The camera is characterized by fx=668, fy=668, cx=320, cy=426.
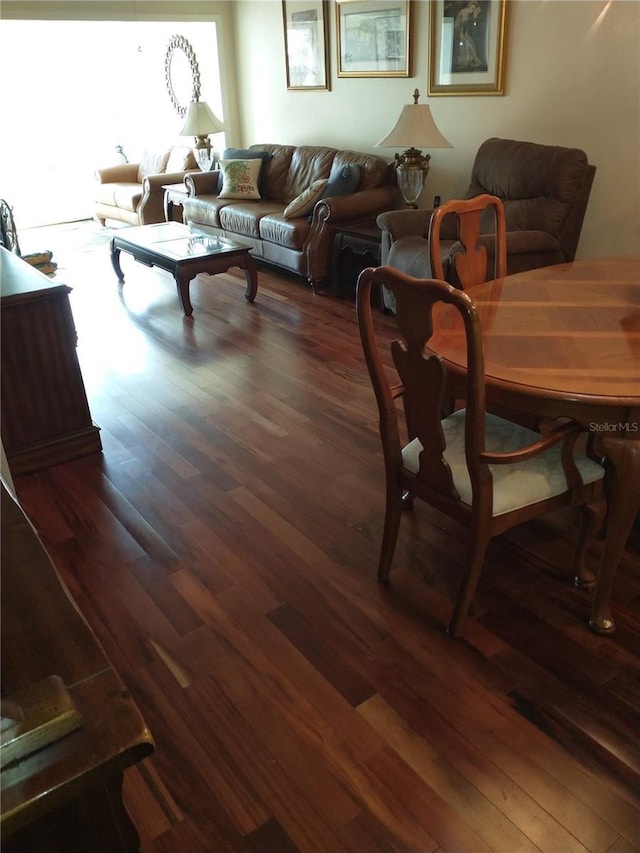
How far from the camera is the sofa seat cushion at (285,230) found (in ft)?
16.2

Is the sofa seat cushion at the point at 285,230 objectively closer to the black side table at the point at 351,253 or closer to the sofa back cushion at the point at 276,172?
the black side table at the point at 351,253

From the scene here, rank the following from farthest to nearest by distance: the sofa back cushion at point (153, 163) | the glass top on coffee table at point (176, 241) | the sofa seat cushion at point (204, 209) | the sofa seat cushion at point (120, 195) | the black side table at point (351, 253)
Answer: the sofa back cushion at point (153, 163) → the sofa seat cushion at point (120, 195) → the sofa seat cushion at point (204, 209) → the glass top on coffee table at point (176, 241) → the black side table at point (351, 253)

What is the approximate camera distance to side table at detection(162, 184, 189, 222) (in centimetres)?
651

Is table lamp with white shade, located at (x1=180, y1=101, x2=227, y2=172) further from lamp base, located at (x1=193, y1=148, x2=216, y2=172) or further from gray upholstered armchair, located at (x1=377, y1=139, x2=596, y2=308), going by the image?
gray upholstered armchair, located at (x1=377, y1=139, x2=596, y2=308)

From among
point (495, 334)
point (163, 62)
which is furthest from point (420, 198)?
point (163, 62)

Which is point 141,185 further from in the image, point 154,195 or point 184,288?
point 184,288

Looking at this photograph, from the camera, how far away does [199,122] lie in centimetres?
619

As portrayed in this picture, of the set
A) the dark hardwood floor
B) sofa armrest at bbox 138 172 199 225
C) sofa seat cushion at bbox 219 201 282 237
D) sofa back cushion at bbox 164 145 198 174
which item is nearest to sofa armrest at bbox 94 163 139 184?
sofa back cushion at bbox 164 145 198 174

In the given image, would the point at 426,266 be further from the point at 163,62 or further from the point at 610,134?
the point at 163,62

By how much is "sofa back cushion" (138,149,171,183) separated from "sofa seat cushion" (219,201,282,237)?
2101 millimetres

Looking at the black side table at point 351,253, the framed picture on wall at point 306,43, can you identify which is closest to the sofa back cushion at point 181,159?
the framed picture on wall at point 306,43

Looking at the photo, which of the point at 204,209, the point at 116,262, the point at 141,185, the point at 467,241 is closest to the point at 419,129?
the point at 467,241

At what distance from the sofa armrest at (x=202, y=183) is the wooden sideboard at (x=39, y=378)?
11.9 feet

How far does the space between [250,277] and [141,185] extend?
3598 mm
